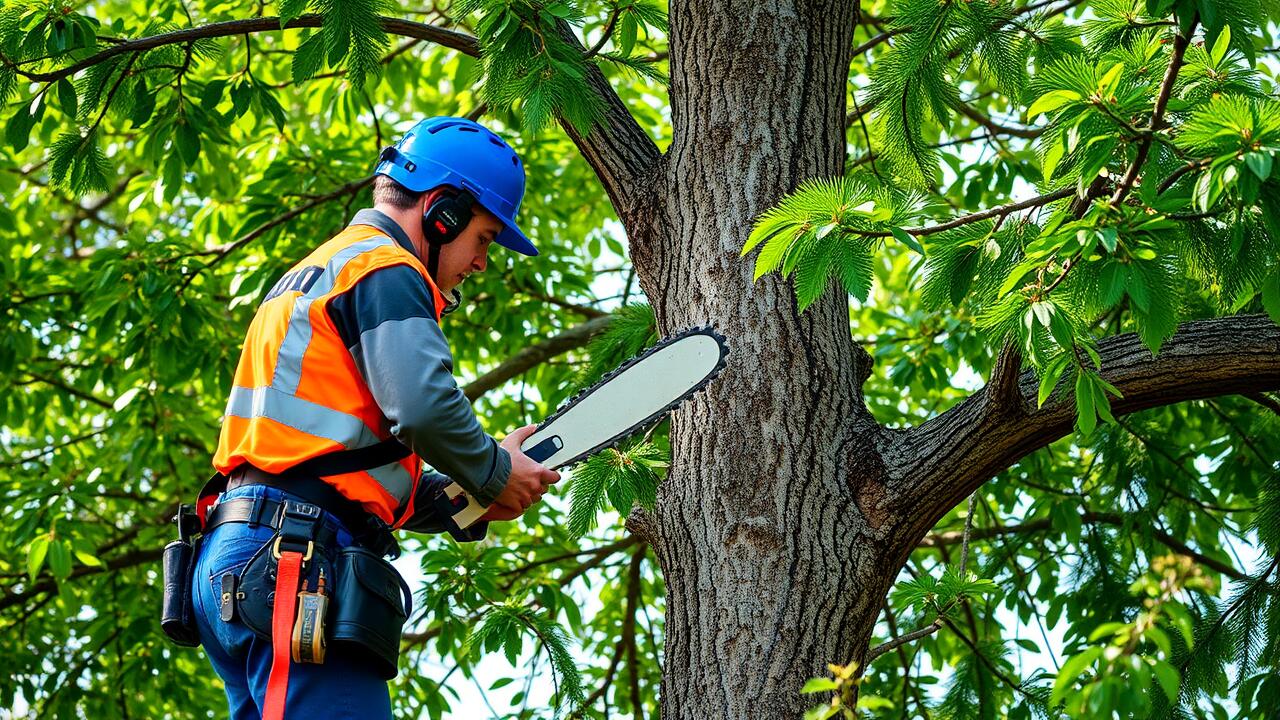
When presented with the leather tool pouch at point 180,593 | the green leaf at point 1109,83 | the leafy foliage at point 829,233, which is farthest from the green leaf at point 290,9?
the green leaf at point 1109,83

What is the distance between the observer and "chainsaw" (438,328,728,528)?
3.24 m

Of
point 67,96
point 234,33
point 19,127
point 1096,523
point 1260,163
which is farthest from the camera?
point 1096,523

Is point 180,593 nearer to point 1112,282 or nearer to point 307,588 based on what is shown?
point 307,588

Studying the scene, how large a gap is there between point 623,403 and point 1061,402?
104cm

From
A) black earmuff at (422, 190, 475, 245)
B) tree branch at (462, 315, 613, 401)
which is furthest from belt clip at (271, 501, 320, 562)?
tree branch at (462, 315, 613, 401)

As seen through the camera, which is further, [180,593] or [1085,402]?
[180,593]

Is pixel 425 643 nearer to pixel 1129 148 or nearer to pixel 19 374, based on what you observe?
pixel 19 374

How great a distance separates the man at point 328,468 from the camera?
271cm

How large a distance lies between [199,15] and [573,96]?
450 cm

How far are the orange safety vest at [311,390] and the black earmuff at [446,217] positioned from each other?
262mm

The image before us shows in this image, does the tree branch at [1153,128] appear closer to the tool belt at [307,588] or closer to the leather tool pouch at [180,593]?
the tool belt at [307,588]

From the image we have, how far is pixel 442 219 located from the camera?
3191 mm

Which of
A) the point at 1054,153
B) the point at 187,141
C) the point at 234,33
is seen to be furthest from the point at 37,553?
the point at 1054,153

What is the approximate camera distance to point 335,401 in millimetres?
2838
